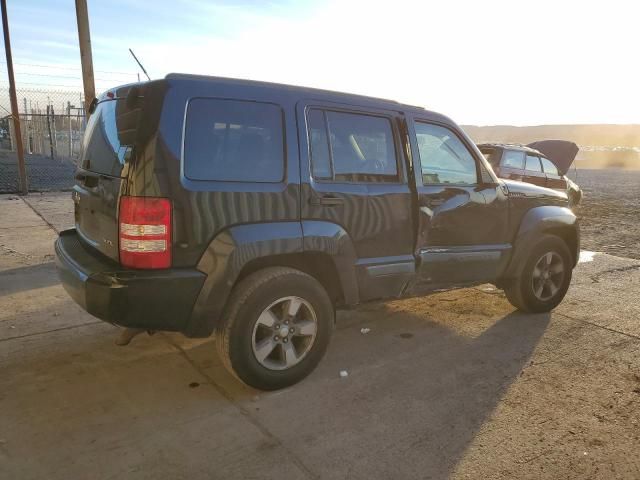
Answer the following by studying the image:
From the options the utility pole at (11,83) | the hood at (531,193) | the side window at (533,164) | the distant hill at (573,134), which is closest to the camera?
the hood at (531,193)

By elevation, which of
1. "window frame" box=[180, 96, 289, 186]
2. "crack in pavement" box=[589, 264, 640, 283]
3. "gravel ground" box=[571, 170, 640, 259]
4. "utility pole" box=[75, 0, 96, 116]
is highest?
"utility pole" box=[75, 0, 96, 116]

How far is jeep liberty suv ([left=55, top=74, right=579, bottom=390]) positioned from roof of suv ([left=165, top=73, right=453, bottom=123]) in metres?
0.01

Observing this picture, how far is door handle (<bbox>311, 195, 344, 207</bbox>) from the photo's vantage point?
3267 mm

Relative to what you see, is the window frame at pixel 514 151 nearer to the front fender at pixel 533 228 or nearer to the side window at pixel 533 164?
the side window at pixel 533 164

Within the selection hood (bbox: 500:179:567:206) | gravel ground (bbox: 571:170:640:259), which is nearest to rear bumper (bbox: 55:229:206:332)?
hood (bbox: 500:179:567:206)

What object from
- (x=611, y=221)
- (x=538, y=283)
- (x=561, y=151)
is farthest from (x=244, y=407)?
(x=561, y=151)

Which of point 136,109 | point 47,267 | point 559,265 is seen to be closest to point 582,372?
point 559,265

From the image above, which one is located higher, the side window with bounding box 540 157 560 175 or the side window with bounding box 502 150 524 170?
the side window with bounding box 502 150 524 170

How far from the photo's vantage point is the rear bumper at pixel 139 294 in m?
2.75

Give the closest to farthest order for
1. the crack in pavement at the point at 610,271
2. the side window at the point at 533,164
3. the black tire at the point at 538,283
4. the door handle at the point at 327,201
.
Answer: the door handle at the point at 327,201
the black tire at the point at 538,283
the crack in pavement at the point at 610,271
the side window at the point at 533,164

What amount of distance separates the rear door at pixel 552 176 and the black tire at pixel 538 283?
23.7ft

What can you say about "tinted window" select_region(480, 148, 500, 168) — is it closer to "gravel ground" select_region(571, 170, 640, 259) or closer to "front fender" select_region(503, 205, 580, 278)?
"gravel ground" select_region(571, 170, 640, 259)

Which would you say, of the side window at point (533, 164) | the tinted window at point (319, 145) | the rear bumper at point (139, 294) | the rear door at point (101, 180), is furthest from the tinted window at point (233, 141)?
the side window at point (533, 164)

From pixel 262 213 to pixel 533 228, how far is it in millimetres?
2761
